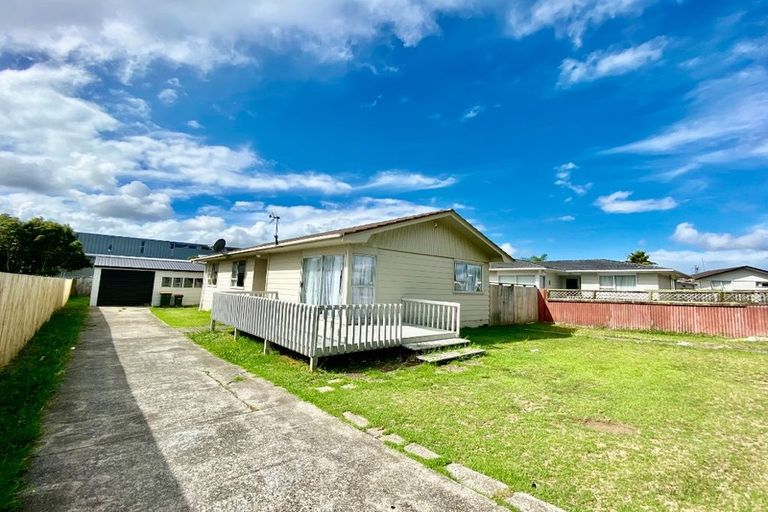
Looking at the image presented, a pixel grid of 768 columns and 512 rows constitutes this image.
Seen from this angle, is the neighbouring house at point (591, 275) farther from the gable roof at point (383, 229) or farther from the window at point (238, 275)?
the window at point (238, 275)

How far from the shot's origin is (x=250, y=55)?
955 centimetres

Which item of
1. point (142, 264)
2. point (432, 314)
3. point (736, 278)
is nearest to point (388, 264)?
point (432, 314)

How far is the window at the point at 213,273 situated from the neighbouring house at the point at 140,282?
14.8 feet

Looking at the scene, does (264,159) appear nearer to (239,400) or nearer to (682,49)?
(239,400)

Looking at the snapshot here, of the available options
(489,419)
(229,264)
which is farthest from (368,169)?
(489,419)

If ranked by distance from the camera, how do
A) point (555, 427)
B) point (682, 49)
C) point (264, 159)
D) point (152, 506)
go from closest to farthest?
point (152, 506), point (555, 427), point (682, 49), point (264, 159)

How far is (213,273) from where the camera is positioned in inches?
808

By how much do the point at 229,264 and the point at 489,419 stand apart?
17.2 meters

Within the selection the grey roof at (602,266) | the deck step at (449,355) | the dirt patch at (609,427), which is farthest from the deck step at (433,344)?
the grey roof at (602,266)

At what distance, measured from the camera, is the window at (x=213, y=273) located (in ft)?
65.4

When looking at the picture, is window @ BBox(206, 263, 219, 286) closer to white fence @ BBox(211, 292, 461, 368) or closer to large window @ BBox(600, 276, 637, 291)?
white fence @ BBox(211, 292, 461, 368)

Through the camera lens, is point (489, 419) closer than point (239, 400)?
Yes

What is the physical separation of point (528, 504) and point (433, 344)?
226 inches

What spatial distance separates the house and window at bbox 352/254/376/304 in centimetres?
3433
